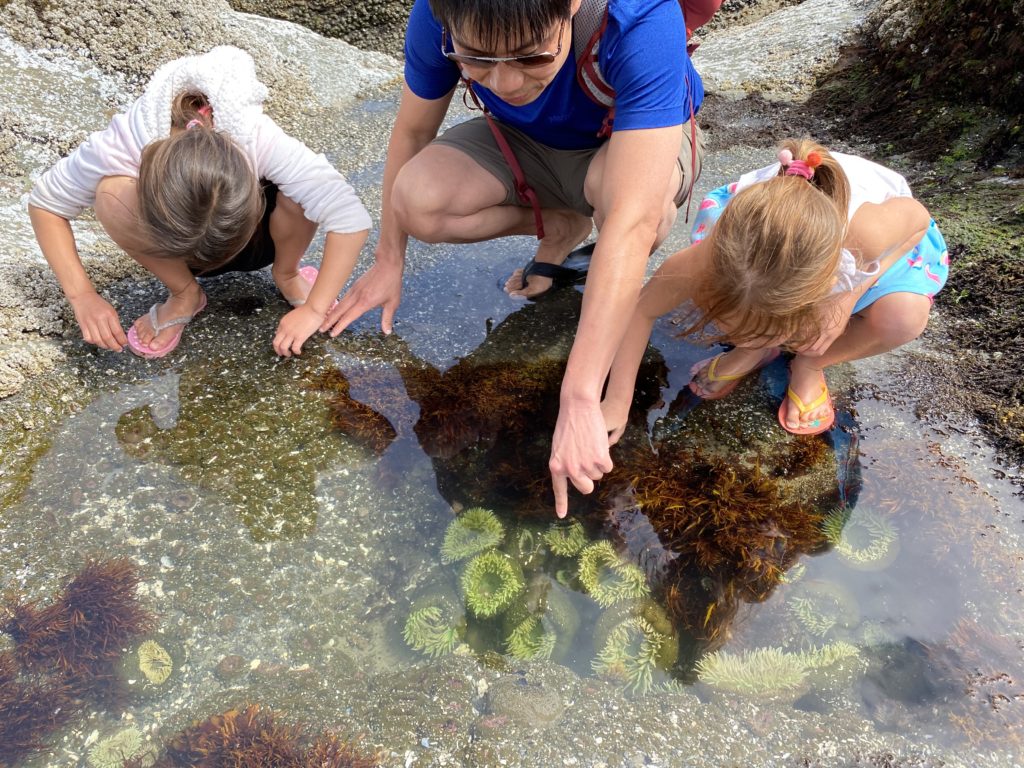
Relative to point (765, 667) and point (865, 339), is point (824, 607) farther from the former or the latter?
point (865, 339)

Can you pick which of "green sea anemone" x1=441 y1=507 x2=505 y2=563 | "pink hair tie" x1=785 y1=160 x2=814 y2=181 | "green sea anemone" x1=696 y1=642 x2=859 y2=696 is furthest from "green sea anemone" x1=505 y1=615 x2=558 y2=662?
"pink hair tie" x1=785 y1=160 x2=814 y2=181

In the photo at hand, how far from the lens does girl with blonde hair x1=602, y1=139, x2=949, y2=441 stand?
74.9 inches

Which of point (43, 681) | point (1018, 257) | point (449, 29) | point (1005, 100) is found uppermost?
point (449, 29)

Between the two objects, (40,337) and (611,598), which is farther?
(40,337)

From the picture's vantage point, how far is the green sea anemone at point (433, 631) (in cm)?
195

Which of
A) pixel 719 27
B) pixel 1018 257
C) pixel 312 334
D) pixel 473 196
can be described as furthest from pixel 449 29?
pixel 719 27

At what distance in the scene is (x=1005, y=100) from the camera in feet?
12.4

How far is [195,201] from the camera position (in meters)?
2.14

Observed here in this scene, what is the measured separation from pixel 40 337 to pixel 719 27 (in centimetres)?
699

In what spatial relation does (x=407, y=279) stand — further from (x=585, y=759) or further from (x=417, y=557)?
(x=585, y=759)

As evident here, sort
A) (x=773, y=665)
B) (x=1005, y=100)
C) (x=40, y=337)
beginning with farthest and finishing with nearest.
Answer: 1. (x=1005, y=100)
2. (x=40, y=337)
3. (x=773, y=665)

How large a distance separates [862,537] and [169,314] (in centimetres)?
263

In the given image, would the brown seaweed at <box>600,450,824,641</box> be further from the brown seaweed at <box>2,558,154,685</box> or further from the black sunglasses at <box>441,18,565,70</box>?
the brown seaweed at <box>2,558,154,685</box>

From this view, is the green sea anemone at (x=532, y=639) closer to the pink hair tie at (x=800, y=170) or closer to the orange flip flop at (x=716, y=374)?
the orange flip flop at (x=716, y=374)
